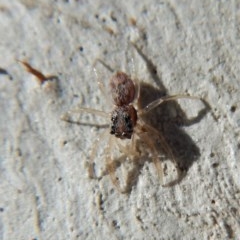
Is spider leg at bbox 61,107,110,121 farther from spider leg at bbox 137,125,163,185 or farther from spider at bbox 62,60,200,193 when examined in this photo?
spider leg at bbox 137,125,163,185

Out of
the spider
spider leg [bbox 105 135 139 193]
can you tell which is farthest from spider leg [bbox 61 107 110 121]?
spider leg [bbox 105 135 139 193]

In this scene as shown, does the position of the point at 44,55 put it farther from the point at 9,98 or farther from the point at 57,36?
the point at 9,98

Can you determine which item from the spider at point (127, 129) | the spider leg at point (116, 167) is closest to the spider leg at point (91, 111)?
the spider at point (127, 129)

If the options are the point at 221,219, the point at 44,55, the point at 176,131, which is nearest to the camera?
the point at 221,219

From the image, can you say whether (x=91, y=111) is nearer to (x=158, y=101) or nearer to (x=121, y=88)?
(x=121, y=88)

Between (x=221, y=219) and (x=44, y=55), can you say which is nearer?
(x=221, y=219)

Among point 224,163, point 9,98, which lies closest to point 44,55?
point 9,98

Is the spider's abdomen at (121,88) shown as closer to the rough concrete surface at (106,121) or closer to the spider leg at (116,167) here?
the rough concrete surface at (106,121)
